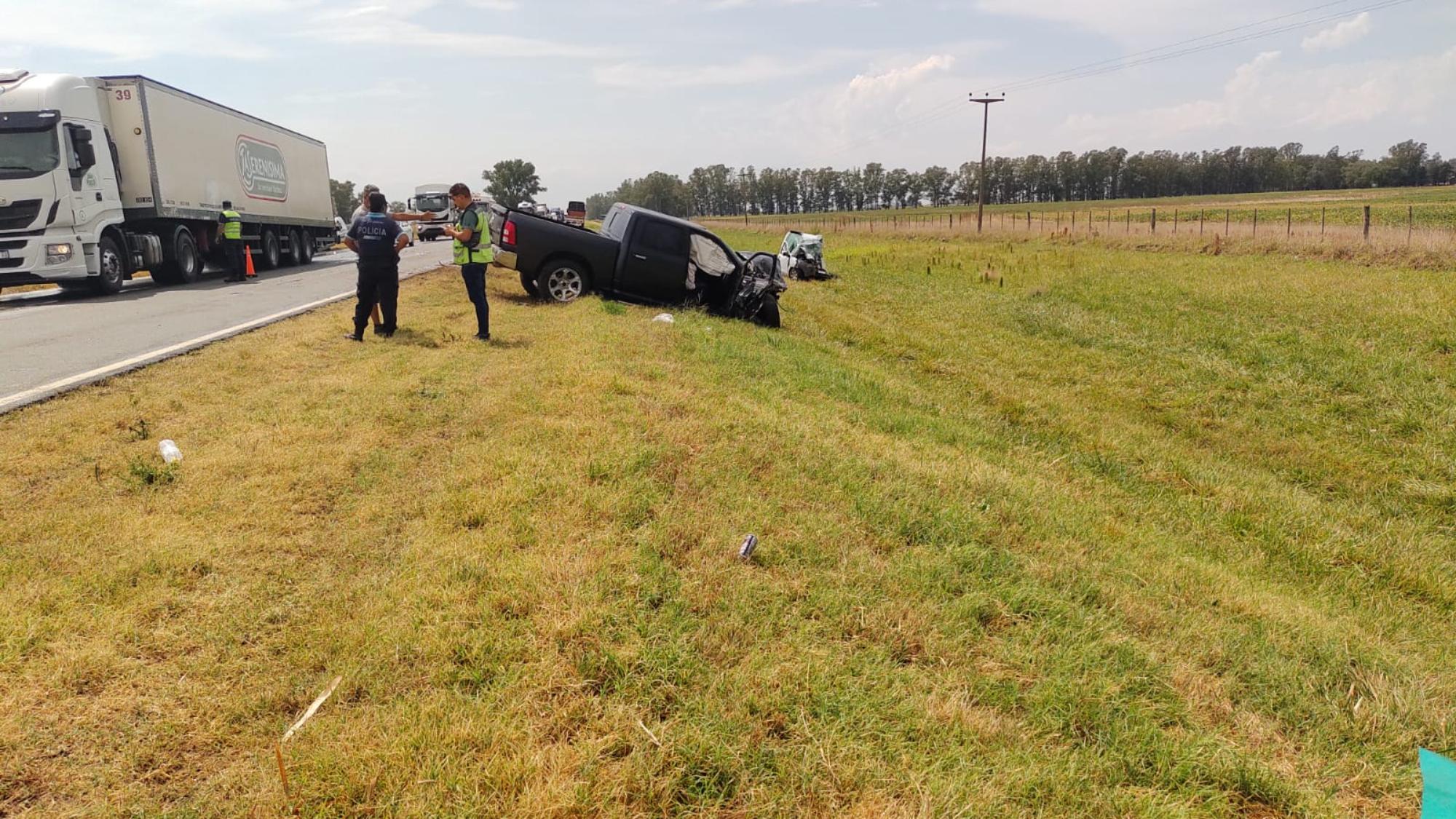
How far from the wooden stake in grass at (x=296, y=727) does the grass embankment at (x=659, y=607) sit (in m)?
0.03

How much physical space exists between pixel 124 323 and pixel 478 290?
5.14 meters

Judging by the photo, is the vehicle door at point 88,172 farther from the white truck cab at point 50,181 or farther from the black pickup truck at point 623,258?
the black pickup truck at point 623,258

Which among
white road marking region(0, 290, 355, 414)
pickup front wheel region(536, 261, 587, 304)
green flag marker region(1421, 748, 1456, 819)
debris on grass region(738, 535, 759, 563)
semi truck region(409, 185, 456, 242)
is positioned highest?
semi truck region(409, 185, 456, 242)

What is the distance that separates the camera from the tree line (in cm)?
11129

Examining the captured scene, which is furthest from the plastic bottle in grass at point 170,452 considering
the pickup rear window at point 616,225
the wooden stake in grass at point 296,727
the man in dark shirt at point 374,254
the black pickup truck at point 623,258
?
the pickup rear window at point 616,225

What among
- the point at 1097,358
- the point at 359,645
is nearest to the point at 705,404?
the point at 359,645

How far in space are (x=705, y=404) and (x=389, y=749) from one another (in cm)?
420

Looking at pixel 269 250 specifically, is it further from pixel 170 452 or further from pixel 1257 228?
pixel 1257 228

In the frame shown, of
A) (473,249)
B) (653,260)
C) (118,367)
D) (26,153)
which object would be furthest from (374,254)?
(26,153)

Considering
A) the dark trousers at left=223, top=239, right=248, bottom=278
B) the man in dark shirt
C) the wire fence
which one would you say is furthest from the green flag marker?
the wire fence

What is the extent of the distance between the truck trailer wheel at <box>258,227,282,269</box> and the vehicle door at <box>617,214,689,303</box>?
1375cm

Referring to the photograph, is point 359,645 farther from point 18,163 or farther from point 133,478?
point 18,163

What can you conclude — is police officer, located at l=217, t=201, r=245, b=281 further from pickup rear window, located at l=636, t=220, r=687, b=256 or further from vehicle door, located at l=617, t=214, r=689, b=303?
pickup rear window, located at l=636, t=220, r=687, b=256

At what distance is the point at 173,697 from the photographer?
8.55 feet
